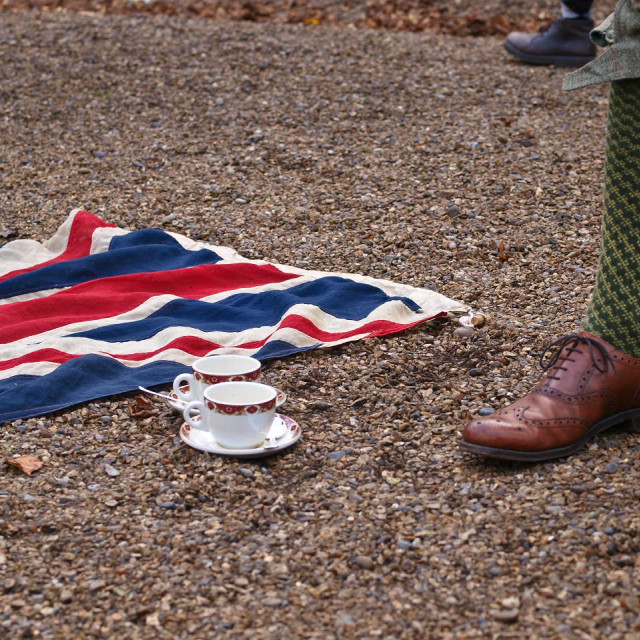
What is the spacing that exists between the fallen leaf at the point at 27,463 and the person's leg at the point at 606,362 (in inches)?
42.0

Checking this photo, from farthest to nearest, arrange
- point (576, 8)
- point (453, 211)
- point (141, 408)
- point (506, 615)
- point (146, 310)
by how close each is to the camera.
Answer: point (576, 8) < point (453, 211) < point (146, 310) < point (141, 408) < point (506, 615)

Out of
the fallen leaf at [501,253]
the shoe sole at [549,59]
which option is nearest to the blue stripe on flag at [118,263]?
the fallen leaf at [501,253]

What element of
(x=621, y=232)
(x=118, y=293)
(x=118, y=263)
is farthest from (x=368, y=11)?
(x=621, y=232)

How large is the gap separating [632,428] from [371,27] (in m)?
5.51

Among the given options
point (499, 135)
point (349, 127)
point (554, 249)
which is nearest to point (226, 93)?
point (349, 127)

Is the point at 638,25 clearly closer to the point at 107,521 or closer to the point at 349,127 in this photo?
the point at 107,521

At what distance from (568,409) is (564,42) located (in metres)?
4.03

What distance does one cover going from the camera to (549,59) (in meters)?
5.72

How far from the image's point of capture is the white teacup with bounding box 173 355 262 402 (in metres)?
2.36

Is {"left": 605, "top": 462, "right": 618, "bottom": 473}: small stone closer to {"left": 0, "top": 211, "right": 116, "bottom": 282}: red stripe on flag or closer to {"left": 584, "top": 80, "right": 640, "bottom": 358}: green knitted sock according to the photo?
{"left": 584, "top": 80, "right": 640, "bottom": 358}: green knitted sock

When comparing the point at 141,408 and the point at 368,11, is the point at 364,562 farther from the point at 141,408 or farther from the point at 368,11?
the point at 368,11

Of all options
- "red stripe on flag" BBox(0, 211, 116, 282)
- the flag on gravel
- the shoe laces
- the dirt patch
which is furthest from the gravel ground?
the dirt patch

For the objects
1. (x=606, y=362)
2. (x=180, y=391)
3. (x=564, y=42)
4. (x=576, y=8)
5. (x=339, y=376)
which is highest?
(x=576, y=8)

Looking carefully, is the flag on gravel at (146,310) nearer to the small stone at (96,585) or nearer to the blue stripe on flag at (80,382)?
the blue stripe on flag at (80,382)
